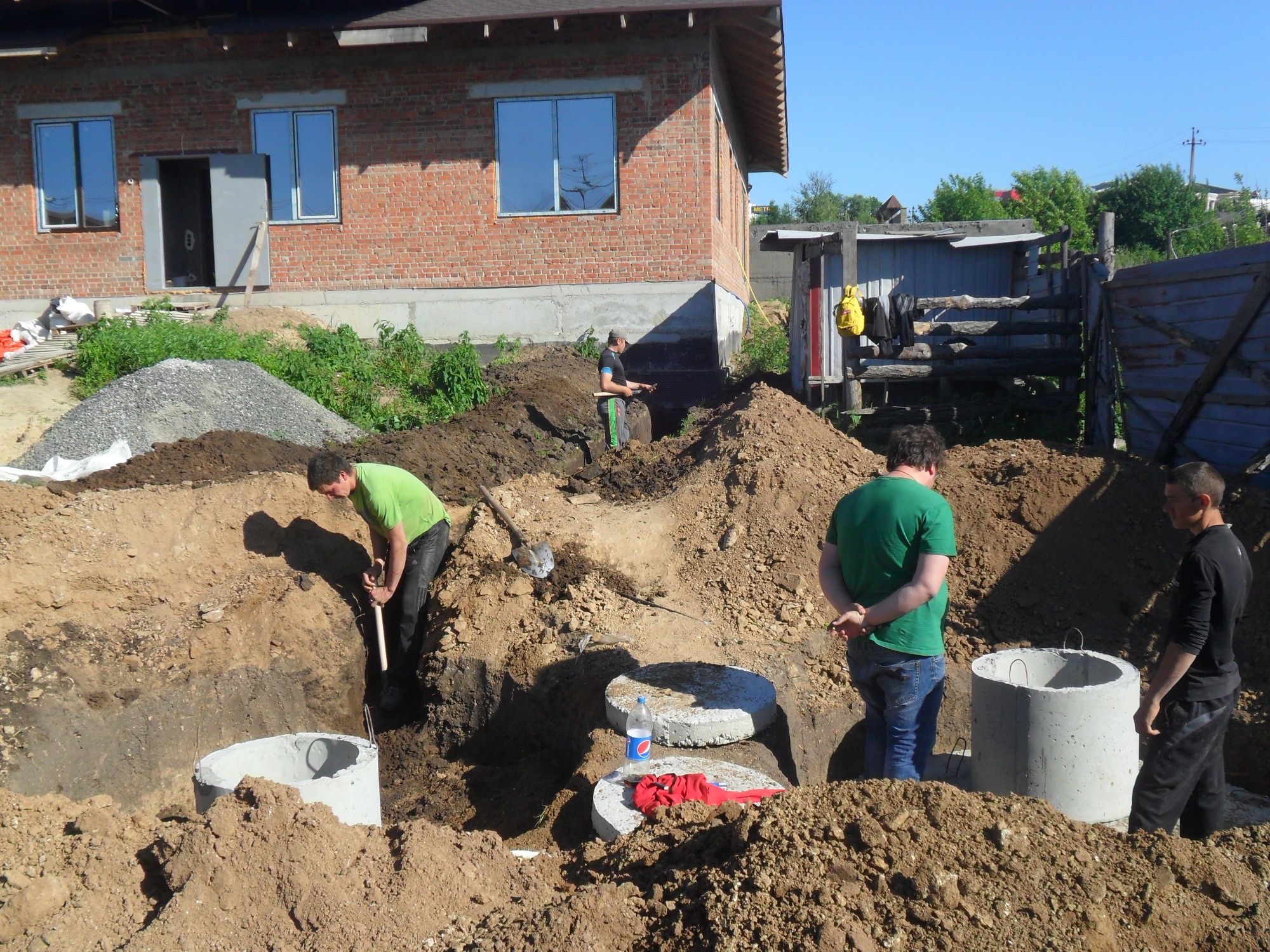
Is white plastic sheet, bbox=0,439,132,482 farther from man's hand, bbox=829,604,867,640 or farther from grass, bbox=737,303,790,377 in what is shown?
grass, bbox=737,303,790,377

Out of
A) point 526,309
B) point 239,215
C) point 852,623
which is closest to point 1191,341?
point 852,623

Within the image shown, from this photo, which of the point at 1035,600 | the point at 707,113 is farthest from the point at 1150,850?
the point at 707,113

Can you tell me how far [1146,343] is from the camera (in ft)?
31.2

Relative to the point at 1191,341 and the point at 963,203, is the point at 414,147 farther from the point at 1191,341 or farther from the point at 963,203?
the point at 963,203

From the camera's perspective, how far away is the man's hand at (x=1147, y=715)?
414 centimetres

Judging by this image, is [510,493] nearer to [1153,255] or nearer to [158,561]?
[158,561]

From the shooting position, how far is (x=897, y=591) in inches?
163

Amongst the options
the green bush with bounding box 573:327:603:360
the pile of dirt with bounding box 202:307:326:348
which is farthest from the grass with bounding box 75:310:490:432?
the green bush with bounding box 573:327:603:360

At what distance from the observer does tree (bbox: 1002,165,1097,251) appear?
35.8 metres

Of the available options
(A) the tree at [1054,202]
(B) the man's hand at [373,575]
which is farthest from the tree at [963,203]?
(B) the man's hand at [373,575]

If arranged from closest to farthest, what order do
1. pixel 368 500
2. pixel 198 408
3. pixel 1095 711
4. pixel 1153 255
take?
pixel 1095 711 → pixel 368 500 → pixel 198 408 → pixel 1153 255

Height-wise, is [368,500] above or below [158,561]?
above

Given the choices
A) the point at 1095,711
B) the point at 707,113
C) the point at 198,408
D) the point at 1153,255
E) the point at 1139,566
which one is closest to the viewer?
the point at 1095,711

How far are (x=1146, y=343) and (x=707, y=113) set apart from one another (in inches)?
291
